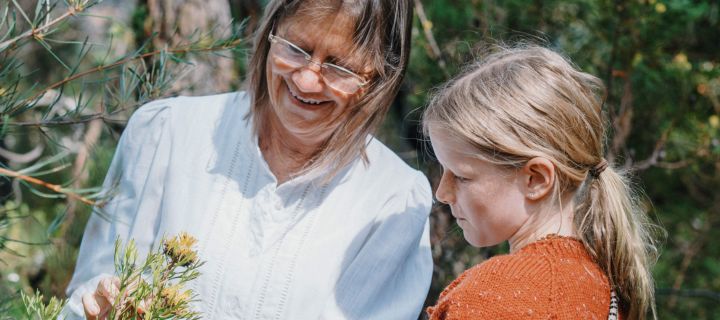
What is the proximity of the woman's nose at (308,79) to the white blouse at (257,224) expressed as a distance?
21 cm

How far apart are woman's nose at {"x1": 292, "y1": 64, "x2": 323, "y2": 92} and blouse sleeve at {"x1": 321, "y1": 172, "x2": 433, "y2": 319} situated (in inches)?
12.9

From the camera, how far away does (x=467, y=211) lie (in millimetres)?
1440

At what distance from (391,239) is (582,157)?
1.49 feet

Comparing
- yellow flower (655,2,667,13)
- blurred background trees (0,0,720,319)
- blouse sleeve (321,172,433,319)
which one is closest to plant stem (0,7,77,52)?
blouse sleeve (321,172,433,319)

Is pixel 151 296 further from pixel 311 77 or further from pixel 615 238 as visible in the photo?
pixel 615 238

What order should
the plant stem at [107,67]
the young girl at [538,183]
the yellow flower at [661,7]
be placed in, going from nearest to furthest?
the plant stem at [107,67]
the young girl at [538,183]
the yellow flower at [661,7]

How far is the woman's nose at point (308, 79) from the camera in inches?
61.1

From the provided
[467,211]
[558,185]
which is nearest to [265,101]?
[467,211]

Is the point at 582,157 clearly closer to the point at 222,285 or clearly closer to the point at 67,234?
the point at 222,285

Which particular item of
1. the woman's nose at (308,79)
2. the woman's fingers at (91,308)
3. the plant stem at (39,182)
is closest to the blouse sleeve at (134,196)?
the woman's nose at (308,79)

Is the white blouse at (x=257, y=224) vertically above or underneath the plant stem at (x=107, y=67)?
underneath

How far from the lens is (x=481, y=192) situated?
55.6 inches

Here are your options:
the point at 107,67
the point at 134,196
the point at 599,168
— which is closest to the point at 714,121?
the point at 599,168

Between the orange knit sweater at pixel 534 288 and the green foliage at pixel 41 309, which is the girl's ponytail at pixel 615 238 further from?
the green foliage at pixel 41 309
